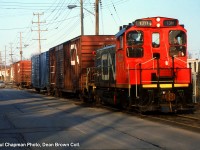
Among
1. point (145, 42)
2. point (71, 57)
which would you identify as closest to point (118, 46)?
point (145, 42)

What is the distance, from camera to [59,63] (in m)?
30.4

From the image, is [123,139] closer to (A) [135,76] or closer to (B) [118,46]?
(A) [135,76]

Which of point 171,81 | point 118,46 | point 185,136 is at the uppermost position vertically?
point 118,46

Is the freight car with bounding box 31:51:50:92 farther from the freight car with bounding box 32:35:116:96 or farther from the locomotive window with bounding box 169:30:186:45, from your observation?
the locomotive window with bounding box 169:30:186:45

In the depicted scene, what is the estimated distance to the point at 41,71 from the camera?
39.5 m

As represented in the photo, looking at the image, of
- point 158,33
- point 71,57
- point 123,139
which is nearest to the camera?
point 123,139

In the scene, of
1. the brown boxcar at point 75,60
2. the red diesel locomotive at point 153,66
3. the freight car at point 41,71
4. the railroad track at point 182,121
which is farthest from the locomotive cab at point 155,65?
the freight car at point 41,71

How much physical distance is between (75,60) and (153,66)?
9978mm

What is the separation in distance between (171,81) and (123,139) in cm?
622

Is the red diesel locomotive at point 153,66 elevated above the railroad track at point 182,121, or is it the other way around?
the red diesel locomotive at point 153,66

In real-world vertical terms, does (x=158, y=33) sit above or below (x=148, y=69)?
above

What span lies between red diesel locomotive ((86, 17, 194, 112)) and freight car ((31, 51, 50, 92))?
19422 millimetres

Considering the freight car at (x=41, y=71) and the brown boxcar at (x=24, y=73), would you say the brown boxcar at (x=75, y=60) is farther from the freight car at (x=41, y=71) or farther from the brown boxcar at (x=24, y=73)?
the brown boxcar at (x=24, y=73)

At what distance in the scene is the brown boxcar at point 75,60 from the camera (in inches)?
963
